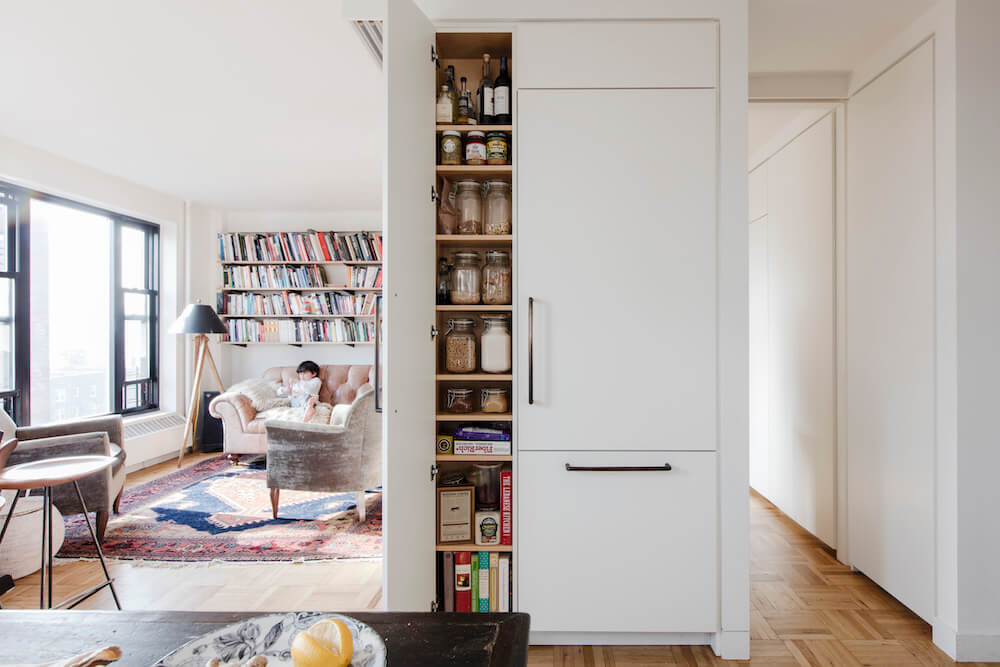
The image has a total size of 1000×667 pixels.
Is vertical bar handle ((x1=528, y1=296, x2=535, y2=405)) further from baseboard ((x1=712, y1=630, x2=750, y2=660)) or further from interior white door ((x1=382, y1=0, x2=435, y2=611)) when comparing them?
baseboard ((x1=712, y1=630, x2=750, y2=660))

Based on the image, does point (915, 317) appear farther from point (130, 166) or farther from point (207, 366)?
point (207, 366)

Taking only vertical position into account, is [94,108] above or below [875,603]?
above

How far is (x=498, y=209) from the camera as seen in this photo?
203cm

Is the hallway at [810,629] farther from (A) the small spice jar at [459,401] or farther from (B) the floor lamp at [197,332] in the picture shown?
(B) the floor lamp at [197,332]

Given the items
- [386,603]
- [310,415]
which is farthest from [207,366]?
[386,603]

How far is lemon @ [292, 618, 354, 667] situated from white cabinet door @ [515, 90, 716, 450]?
4.33 ft

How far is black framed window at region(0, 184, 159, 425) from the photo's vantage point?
3.86 m

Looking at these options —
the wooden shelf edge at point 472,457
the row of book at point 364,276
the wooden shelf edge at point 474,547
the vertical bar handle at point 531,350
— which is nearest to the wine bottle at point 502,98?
the vertical bar handle at point 531,350

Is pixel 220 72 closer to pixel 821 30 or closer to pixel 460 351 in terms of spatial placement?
pixel 460 351

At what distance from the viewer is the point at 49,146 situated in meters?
3.73

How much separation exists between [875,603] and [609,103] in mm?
2485

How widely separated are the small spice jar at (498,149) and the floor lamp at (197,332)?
405cm

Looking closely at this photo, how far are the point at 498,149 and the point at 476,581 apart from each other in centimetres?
169

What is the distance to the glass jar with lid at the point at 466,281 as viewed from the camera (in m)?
2.00
